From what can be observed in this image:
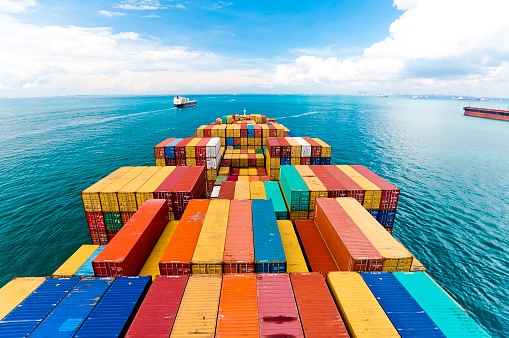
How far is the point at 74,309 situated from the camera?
35.3 ft

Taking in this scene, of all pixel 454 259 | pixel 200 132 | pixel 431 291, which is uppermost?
pixel 200 132

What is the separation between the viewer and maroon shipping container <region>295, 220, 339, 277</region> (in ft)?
→ 52.0

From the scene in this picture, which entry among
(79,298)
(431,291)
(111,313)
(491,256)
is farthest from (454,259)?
(79,298)

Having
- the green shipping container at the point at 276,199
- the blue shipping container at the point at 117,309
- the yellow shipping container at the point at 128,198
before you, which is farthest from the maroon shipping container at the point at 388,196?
the yellow shipping container at the point at 128,198

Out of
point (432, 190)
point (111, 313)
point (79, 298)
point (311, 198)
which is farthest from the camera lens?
point (432, 190)

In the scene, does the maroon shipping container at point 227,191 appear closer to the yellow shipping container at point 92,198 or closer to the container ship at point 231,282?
the container ship at point 231,282

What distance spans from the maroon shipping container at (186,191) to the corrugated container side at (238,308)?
11.6 metres

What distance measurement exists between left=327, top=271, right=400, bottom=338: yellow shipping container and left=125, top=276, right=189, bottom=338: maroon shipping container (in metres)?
8.42

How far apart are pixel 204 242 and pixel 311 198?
41.9 feet

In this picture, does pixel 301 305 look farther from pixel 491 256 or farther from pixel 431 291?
pixel 491 256

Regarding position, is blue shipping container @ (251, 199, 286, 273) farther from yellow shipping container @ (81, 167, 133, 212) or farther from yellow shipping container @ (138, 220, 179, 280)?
yellow shipping container @ (81, 167, 133, 212)

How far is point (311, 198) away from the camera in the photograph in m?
23.2

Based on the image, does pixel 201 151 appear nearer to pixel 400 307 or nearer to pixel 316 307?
pixel 316 307

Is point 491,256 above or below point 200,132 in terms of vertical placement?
below
